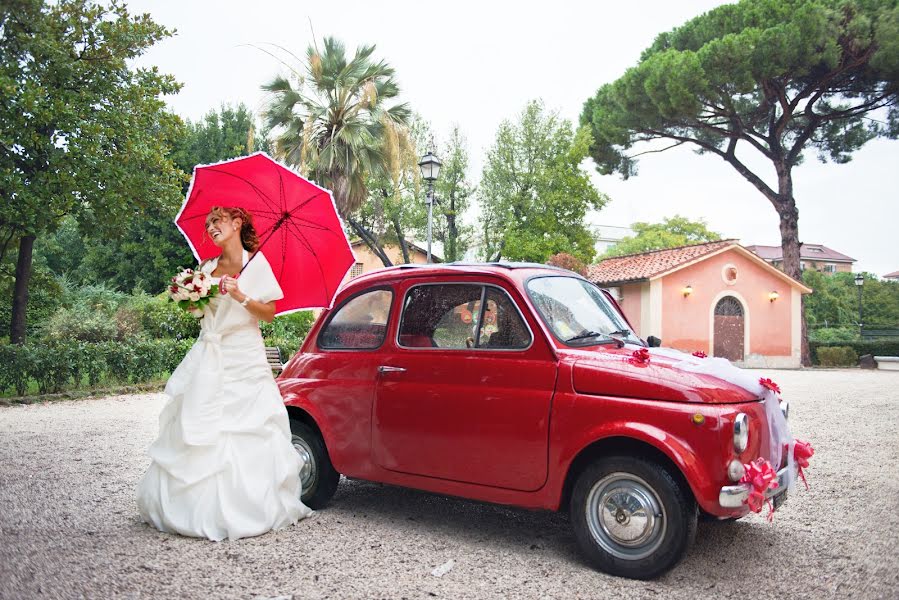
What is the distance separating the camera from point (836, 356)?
30828mm

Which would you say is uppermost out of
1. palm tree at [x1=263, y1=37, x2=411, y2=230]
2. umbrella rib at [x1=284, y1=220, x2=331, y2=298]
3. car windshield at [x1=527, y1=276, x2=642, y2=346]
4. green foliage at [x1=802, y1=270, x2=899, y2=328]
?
palm tree at [x1=263, y1=37, x2=411, y2=230]

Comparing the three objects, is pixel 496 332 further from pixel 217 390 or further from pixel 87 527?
pixel 87 527

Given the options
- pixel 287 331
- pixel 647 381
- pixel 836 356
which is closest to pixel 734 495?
pixel 647 381

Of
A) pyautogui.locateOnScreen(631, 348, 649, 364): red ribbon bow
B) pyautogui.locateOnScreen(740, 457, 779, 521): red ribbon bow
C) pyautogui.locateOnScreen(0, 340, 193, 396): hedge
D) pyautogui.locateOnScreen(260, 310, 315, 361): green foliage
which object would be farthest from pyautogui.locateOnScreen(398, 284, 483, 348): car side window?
pyautogui.locateOnScreen(260, 310, 315, 361): green foliage

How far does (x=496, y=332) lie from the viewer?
4375 millimetres

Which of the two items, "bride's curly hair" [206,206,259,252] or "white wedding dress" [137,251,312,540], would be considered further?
"bride's curly hair" [206,206,259,252]

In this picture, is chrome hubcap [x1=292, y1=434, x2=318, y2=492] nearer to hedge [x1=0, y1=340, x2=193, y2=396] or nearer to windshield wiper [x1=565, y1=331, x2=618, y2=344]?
windshield wiper [x1=565, y1=331, x2=618, y2=344]

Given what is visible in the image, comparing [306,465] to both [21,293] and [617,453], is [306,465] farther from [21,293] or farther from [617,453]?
[21,293]

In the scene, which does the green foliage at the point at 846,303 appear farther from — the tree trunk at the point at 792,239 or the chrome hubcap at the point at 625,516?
the chrome hubcap at the point at 625,516

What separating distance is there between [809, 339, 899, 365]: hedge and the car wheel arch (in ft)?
106

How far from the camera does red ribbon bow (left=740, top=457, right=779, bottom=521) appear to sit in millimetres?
3479

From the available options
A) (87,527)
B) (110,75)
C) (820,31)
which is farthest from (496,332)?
(820,31)

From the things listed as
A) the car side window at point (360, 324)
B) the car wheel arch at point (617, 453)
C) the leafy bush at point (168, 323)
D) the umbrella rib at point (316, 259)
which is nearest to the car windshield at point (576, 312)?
the car wheel arch at point (617, 453)

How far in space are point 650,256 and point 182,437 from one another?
97.8ft
